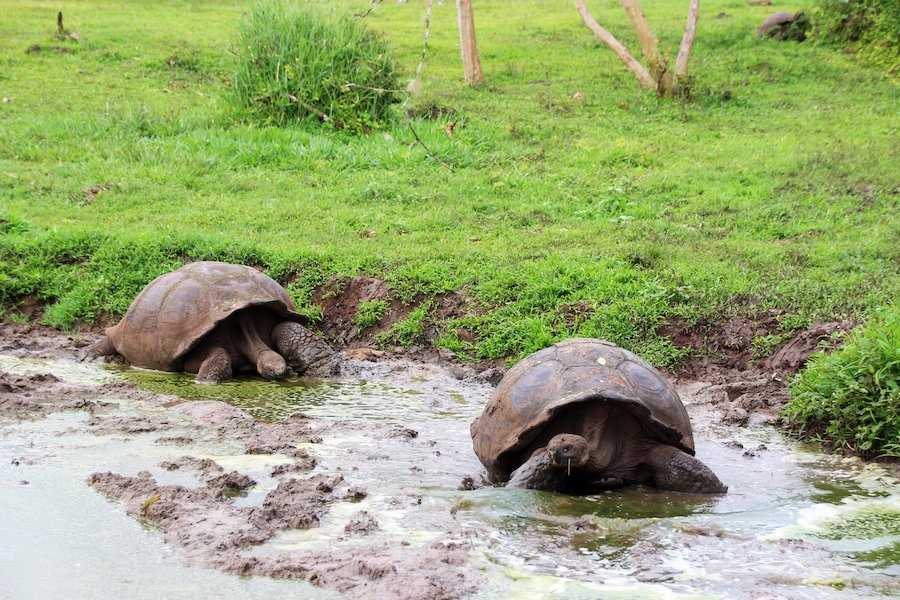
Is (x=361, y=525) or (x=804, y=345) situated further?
(x=804, y=345)

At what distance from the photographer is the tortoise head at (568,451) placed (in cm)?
467

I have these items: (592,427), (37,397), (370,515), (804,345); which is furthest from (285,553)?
(804,345)

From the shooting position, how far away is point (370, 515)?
4.47 metres

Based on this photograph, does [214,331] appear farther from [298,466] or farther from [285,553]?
[285,553]

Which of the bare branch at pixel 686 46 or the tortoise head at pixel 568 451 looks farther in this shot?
the bare branch at pixel 686 46

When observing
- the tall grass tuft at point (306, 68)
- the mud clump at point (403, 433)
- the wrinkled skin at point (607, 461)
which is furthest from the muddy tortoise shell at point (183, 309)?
the tall grass tuft at point (306, 68)

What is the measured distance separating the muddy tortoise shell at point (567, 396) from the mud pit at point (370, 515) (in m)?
0.24

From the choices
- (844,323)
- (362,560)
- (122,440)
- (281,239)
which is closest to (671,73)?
(281,239)

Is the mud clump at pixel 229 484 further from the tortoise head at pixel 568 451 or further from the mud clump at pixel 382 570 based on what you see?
the tortoise head at pixel 568 451

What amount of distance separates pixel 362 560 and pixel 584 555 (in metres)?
0.83

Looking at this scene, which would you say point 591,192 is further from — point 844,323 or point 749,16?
point 749,16

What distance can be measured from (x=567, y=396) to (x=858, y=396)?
6.49ft

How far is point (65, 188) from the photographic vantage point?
36.2 feet

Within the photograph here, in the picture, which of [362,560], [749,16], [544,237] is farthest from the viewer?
[749,16]
